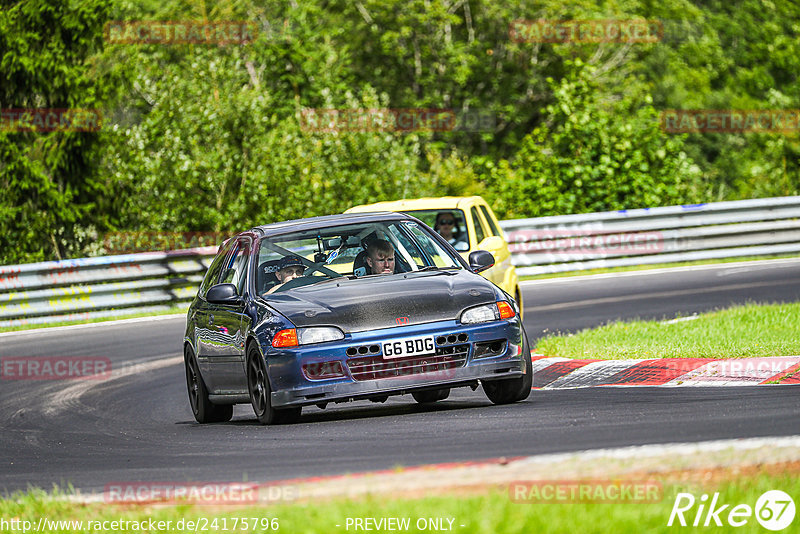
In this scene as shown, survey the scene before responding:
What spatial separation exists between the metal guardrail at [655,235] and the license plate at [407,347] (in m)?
15.2

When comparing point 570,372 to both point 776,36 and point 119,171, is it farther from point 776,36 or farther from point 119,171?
point 776,36

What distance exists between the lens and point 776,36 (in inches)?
3041

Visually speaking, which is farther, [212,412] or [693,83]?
[693,83]

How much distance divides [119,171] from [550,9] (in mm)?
27643

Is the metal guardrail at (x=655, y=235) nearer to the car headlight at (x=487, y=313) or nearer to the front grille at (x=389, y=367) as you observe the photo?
the car headlight at (x=487, y=313)

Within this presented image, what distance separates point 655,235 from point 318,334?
54.7 feet

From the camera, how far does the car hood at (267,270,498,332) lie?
8.62m

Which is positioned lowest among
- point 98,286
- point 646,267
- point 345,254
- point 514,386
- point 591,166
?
point 646,267

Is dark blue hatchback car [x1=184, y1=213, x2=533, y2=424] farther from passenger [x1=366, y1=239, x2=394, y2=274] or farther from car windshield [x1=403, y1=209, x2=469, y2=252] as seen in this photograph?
car windshield [x1=403, y1=209, x2=469, y2=252]

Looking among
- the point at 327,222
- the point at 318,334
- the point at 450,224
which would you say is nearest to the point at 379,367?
the point at 318,334

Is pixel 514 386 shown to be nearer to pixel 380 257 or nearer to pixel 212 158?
pixel 380 257

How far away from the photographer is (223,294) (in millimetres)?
9633

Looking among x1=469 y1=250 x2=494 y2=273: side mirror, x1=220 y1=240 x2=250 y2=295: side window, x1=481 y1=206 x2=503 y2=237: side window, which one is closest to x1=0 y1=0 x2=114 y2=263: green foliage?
x1=481 y1=206 x2=503 y2=237: side window

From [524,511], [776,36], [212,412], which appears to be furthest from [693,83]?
[524,511]
